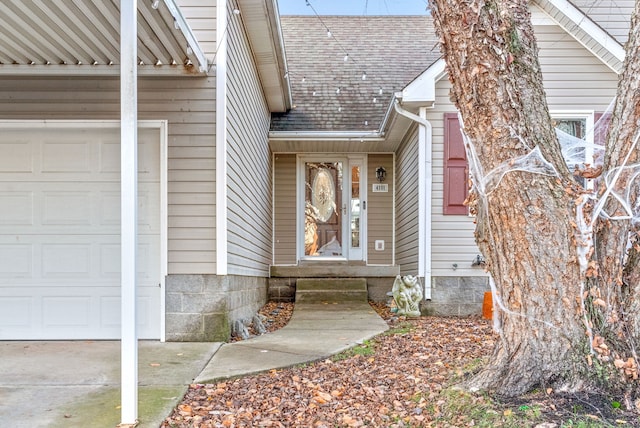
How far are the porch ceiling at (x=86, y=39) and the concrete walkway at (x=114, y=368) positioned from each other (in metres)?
2.42

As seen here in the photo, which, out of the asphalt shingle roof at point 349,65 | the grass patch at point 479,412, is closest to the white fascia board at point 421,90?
the asphalt shingle roof at point 349,65

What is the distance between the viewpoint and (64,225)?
15.1 ft

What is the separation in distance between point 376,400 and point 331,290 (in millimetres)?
4603

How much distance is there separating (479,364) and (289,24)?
9502mm

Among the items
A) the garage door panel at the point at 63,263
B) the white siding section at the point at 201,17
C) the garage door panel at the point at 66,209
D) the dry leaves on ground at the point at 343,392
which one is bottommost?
the dry leaves on ground at the point at 343,392

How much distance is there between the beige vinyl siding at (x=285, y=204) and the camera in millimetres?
8570

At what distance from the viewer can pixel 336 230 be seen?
28.9 feet

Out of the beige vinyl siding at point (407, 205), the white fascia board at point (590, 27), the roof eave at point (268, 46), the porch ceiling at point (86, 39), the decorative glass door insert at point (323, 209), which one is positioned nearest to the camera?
the porch ceiling at point (86, 39)

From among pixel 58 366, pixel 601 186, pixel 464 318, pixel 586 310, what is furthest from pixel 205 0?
pixel 464 318

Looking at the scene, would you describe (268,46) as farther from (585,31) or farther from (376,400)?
(376,400)

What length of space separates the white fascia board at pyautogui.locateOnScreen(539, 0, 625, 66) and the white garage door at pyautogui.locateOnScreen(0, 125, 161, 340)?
506 centimetres

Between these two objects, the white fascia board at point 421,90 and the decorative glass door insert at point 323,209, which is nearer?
the white fascia board at point 421,90

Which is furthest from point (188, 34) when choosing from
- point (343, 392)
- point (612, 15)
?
point (612, 15)

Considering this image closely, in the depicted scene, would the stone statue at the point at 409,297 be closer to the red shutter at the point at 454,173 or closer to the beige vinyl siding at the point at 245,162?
the red shutter at the point at 454,173
